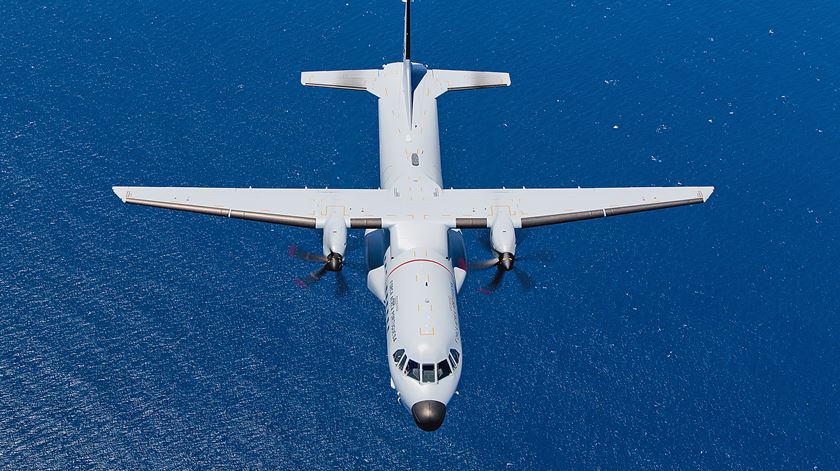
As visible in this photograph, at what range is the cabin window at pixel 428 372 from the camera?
37062mm

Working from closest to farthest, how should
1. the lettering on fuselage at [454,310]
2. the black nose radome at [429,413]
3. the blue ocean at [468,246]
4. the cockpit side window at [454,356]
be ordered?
the black nose radome at [429,413]
the cockpit side window at [454,356]
the lettering on fuselage at [454,310]
the blue ocean at [468,246]

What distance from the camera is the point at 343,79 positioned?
56.5 m

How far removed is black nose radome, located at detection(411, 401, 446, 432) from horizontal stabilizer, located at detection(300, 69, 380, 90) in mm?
27790

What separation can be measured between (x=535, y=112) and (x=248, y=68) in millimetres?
26378

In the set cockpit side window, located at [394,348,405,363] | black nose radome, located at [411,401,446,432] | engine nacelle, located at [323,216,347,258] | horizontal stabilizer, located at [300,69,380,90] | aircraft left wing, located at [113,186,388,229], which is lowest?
black nose radome, located at [411,401,446,432]

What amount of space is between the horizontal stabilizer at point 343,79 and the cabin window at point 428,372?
26339mm

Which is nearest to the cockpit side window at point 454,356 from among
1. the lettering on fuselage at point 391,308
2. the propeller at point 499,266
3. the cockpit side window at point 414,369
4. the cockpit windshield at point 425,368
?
the cockpit windshield at point 425,368

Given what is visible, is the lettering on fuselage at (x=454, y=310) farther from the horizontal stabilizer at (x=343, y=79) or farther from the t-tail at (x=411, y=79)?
the horizontal stabilizer at (x=343, y=79)

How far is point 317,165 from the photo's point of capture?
6112 cm

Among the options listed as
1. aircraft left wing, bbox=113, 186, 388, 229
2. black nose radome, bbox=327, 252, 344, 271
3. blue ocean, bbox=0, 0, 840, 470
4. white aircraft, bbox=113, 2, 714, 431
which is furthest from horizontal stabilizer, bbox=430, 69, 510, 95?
black nose radome, bbox=327, 252, 344, 271

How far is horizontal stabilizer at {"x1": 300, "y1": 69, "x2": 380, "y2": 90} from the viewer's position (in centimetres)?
5616

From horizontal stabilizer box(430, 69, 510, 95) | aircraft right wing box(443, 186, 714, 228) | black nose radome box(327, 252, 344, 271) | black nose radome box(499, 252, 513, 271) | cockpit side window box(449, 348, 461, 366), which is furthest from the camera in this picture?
horizontal stabilizer box(430, 69, 510, 95)

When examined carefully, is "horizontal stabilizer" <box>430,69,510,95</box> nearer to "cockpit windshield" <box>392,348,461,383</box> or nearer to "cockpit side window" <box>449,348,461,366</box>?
"cockpit side window" <box>449,348,461,366</box>

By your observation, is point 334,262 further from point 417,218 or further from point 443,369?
point 443,369
